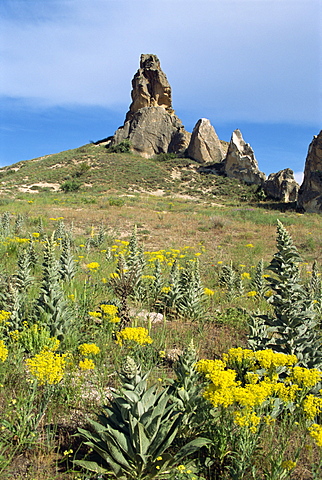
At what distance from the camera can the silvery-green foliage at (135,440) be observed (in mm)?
2139

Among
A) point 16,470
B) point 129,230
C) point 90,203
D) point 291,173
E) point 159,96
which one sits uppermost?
point 159,96

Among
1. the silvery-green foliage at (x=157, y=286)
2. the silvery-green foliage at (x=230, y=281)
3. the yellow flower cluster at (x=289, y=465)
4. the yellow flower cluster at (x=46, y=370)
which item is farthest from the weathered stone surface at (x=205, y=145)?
the yellow flower cluster at (x=289, y=465)

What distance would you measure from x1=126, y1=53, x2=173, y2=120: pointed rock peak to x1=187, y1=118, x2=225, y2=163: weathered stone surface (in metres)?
13.1

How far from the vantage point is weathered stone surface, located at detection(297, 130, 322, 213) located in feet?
114

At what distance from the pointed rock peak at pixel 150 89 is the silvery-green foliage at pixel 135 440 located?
7297cm

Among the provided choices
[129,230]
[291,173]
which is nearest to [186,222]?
[129,230]

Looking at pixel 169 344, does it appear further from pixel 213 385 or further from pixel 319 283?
pixel 319 283

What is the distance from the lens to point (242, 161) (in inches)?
2094

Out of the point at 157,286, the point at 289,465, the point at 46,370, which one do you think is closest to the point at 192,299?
the point at 157,286

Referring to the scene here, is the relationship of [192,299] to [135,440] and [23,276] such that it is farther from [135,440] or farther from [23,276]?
[135,440]

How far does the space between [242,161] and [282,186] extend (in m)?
11.2

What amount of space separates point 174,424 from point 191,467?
0.30 m

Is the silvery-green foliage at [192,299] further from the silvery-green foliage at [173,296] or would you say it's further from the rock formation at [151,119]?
the rock formation at [151,119]

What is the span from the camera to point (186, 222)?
19.5 m
